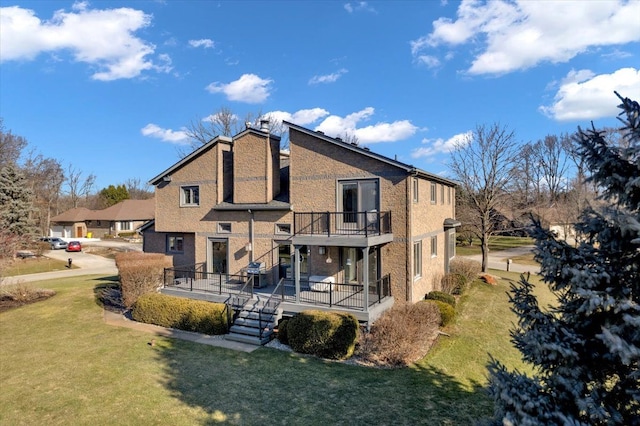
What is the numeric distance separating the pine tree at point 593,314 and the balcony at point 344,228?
334 inches

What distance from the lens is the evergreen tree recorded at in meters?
37.6

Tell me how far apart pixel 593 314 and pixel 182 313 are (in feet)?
45.5

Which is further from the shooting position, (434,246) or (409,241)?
(434,246)

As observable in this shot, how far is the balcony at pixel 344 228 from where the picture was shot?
1391 centimetres

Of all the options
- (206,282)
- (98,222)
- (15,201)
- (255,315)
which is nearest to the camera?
(255,315)

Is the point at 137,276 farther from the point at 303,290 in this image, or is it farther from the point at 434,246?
the point at 434,246

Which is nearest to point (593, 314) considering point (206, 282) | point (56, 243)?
point (206, 282)

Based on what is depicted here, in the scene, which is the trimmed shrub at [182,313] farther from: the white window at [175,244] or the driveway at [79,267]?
the driveway at [79,267]

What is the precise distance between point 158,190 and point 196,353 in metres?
12.3

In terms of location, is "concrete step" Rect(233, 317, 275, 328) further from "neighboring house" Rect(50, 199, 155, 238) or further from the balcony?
"neighboring house" Rect(50, 199, 155, 238)

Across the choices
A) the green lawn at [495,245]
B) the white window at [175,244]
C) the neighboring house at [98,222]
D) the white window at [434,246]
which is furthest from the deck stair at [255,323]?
the neighboring house at [98,222]

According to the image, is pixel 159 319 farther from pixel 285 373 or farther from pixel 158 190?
pixel 158 190

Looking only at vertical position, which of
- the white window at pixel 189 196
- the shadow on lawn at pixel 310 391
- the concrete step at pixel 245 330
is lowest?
the shadow on lawn at pixel 310 391

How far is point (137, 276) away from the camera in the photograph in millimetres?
17125
